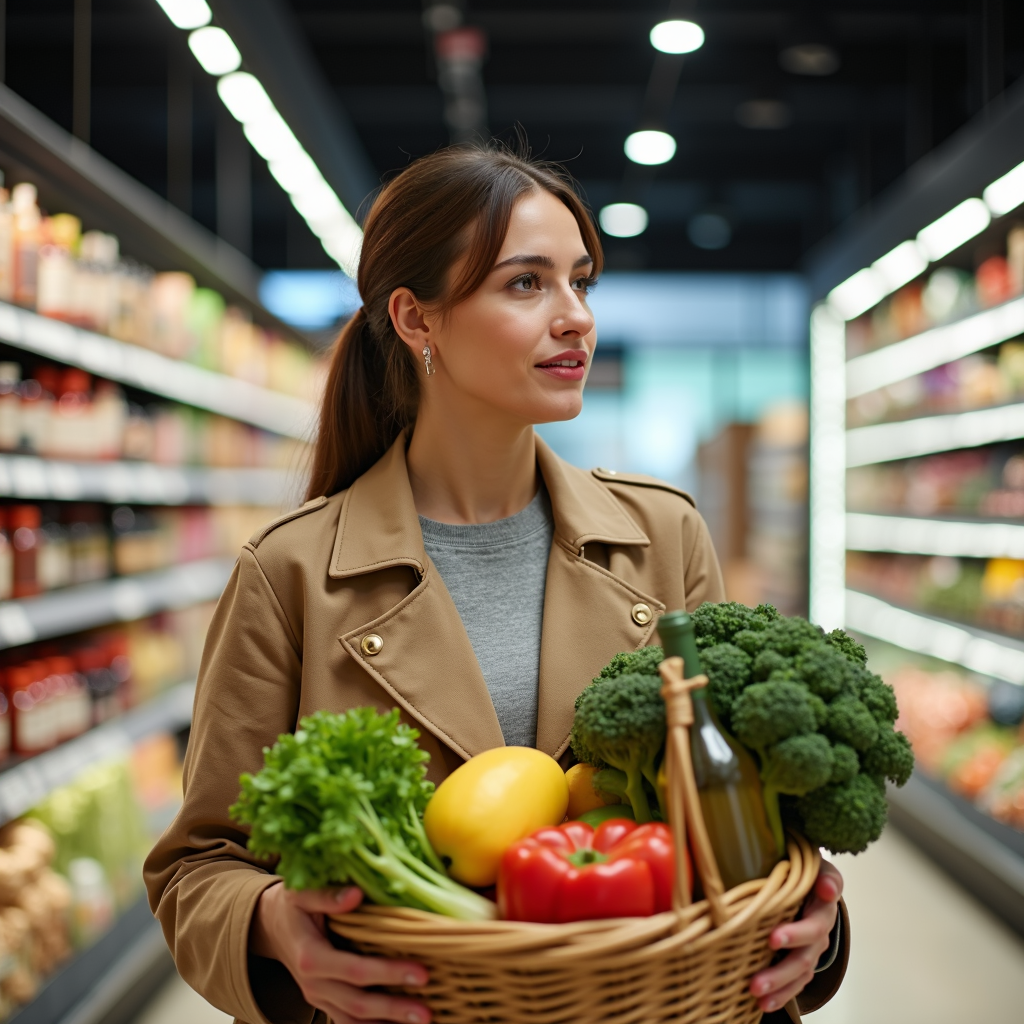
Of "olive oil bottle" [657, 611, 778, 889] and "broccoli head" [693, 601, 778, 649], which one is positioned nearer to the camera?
"olive oil bottle" [657, 611, 778, 889]

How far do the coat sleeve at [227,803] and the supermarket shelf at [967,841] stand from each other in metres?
3.53

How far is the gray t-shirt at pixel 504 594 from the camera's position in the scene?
1.55 m

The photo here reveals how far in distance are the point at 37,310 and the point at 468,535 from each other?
1991mm

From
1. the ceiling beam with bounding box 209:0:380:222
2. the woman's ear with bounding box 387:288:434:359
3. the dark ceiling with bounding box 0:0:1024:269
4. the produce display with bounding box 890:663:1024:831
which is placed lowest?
the produce display with bounding box 890:663:1024:831

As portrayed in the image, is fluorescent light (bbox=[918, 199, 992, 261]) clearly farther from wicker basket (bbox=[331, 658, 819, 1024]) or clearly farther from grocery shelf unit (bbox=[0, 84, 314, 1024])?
wicker basket (bbox=[331, 658, 819, 1024])

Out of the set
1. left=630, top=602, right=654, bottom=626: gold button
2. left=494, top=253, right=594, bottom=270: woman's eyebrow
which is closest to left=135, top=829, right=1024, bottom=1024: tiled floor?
left=630, top=602, right=654, bottom=626: gold button

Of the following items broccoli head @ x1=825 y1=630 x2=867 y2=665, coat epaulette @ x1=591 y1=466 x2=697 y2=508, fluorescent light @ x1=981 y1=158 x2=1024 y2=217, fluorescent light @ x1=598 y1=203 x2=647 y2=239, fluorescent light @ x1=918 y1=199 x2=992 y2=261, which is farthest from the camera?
fluorescent light @ x1=598 y1=203 x2=647 y2=239

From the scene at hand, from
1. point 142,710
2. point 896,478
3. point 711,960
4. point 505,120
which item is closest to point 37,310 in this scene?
point 142,710

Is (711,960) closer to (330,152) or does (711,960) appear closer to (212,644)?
(212,644)

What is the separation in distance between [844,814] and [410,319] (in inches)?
40.6

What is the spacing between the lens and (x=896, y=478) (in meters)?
6.63

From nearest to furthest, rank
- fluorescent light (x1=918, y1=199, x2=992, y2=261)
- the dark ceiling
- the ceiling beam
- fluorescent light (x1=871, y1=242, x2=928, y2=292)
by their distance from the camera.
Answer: the ceiling beam
fluorescent light (x1=918, y1=199, x2=992, y2=261)
fluorescent light (x1=871, y1=242, x2=928, y2=292)
the dark ceiling

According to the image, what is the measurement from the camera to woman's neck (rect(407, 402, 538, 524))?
66.1 inches

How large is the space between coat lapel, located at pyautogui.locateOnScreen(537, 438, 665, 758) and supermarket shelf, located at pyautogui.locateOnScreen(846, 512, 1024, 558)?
133 inches
